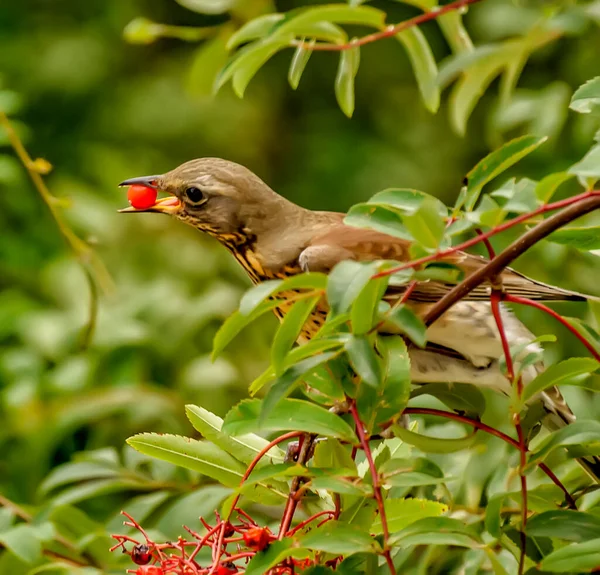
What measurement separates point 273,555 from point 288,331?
231 mm

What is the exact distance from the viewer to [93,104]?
4.86 meters

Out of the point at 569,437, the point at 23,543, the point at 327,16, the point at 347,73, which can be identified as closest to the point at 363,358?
the point at 569,437

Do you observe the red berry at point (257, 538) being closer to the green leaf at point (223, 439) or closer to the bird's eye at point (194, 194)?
the green leaf at point (223, 439)

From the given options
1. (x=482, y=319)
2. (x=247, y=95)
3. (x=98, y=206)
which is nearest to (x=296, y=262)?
(x=482, y=319)

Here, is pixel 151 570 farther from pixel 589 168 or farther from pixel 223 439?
pixel 589 168

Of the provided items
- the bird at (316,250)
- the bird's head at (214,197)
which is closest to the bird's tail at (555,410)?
the bird at (316,250)

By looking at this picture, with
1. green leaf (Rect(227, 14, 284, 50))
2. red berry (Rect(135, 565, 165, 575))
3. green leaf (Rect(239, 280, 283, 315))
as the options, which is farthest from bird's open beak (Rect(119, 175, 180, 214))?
green leaf (Rect(239, 280, 283, 315))

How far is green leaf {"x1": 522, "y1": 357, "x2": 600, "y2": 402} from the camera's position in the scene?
1207mm

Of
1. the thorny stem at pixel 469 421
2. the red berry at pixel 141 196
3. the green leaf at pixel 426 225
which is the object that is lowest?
the red berry at pixel 141 196

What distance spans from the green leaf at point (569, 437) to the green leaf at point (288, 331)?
305mm

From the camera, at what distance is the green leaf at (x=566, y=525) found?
3.91 feet

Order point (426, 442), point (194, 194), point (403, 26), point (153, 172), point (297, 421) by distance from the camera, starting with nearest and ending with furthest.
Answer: point (297, 421) → point (426, 442) → point (403, 26) → point (194, 194) → point (153, 172)

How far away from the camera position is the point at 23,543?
5.82 ft

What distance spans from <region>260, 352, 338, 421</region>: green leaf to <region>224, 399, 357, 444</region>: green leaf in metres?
0.04
